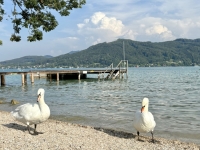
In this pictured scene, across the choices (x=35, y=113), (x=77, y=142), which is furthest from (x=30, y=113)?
(x=77, y=142)

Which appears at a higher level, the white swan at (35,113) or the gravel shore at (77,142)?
the white swan at (35,113)

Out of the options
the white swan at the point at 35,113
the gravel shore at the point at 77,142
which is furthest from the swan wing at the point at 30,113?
the gravel shore at the point at 77,142

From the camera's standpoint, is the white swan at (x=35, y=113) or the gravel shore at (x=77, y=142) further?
the white swan at (x=35, y=113)

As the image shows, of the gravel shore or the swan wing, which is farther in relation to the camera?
the swan wing

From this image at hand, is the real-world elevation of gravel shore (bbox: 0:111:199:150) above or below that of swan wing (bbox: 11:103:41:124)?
below

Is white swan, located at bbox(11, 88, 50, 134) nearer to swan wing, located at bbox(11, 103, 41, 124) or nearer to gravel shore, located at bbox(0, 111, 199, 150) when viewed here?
swan wing, located at bbox(11, 103, 41, 124)

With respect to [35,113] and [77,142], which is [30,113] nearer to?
[35,113]

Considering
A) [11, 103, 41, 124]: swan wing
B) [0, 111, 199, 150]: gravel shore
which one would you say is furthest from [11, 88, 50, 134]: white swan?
[0, 111, 199, 150]: gravel shore

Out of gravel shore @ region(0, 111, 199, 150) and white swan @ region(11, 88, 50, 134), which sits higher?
white swan @ region(11, 88, 50, 134)

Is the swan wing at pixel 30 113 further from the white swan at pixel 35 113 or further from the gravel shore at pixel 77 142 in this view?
the gravel shore at pixel 77 142

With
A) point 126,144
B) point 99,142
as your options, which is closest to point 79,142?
point 99,142

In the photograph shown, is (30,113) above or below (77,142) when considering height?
above

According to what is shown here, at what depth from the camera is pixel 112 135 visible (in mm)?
9898

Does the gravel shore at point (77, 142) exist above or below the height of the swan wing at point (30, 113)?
below
